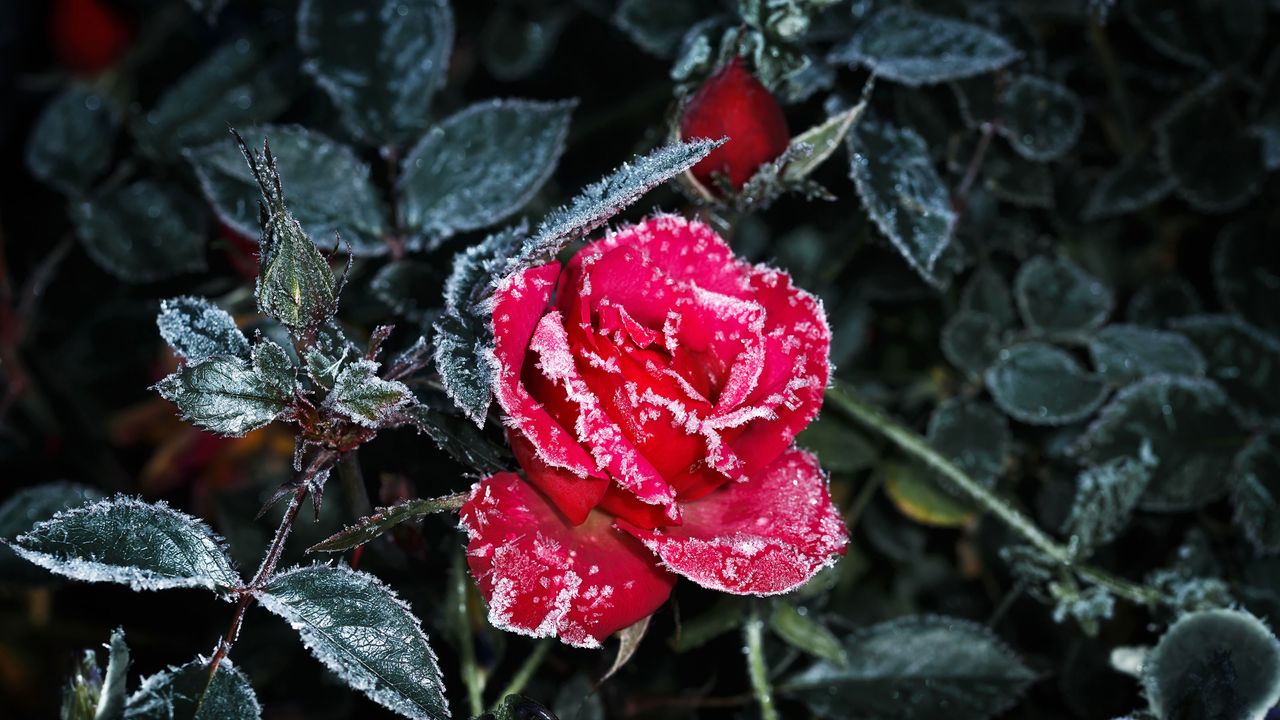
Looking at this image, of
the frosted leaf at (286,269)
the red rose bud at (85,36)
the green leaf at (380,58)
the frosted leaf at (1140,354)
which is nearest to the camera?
the frosted leaf at (286,269)

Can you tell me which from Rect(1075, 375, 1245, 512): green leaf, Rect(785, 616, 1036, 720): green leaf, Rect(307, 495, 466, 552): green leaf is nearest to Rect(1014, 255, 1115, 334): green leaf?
Rect(1075, 375, 1245, 512): green leaf

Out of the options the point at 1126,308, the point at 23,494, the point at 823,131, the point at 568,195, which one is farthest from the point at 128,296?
the point at 1126,308

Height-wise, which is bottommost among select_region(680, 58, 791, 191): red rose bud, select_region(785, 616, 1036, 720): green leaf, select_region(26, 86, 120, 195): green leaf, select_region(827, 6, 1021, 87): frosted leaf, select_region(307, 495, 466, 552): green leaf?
select_region(785, 616, 1036, 720): green leaf

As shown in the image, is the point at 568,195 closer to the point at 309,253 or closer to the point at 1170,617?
the point at 309,253

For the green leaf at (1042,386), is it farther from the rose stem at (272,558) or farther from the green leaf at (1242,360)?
the rose stem at (272,558)

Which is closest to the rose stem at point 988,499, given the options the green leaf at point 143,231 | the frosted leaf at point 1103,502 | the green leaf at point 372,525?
the frosted leaf at point 1103,502

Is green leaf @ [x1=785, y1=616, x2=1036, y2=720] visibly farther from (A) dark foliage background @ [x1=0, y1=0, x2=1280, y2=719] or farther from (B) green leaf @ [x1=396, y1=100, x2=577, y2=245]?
(B) green leaf @ [x1=396, y1=100, x2=577, y2=245]

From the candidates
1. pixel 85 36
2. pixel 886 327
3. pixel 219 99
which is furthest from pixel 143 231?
pixel 886 327
